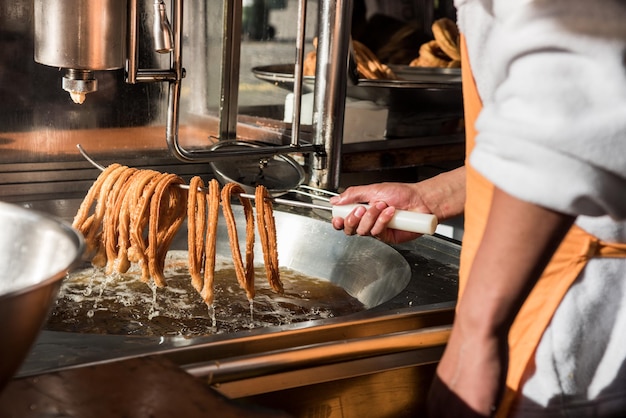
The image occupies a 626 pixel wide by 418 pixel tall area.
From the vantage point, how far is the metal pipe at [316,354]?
3.46ft

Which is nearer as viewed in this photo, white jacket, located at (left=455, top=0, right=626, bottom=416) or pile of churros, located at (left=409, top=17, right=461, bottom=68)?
white jacket, located at (left=455, top=0, right=626, bottom=416)

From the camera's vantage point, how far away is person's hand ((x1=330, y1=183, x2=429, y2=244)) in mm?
1324

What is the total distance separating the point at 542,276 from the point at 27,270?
1.93 ft

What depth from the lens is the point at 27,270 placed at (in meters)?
0.87

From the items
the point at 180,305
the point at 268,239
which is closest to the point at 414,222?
the point at 268,239

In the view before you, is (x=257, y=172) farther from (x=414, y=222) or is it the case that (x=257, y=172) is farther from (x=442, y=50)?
(x=442, y=50)

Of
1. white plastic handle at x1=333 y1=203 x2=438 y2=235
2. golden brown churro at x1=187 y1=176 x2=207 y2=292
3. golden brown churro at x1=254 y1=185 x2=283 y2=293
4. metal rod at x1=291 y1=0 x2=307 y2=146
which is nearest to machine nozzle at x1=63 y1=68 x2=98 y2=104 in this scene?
golden brown churro at x1=187 y1=176 x2=207 y2=292

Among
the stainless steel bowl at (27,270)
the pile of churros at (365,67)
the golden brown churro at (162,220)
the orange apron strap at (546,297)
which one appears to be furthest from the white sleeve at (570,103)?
A: the pile of churros at (365,67)

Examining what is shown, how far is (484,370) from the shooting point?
889 millimetres

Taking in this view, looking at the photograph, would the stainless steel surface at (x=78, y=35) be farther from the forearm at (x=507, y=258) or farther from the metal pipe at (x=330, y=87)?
the forearm at (x=507, y=258)

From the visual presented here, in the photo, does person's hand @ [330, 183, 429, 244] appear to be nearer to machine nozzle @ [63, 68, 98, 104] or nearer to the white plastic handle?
the white plastic handle

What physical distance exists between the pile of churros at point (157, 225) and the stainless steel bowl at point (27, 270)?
0.57 metres

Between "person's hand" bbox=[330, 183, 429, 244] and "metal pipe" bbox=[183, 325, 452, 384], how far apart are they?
0.19m

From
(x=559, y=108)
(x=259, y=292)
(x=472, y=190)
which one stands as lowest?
(x=259, y=292)
